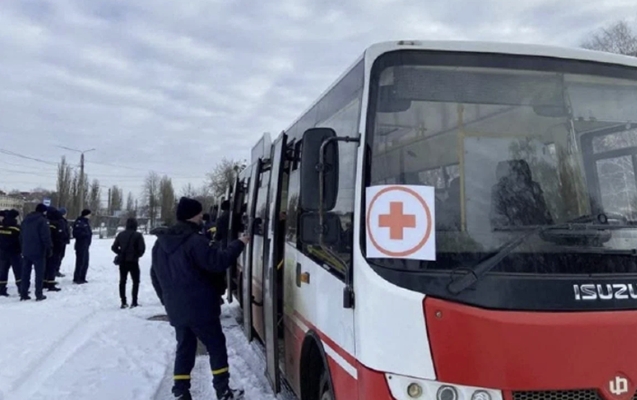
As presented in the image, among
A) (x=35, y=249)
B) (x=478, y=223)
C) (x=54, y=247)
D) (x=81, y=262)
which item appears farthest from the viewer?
(x=81, y=262)

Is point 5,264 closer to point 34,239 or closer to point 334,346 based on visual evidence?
point 34,239

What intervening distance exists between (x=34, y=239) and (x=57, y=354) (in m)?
4.65

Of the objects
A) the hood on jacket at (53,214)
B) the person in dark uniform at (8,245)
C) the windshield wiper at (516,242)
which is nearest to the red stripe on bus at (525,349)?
the windshield wiper at (516,242)

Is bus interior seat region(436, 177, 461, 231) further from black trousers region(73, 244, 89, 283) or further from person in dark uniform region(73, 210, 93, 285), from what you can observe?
black trousers region(73, 244, 89, 283)

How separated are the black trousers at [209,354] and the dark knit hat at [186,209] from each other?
3.33 feet

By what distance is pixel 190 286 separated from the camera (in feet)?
16.6

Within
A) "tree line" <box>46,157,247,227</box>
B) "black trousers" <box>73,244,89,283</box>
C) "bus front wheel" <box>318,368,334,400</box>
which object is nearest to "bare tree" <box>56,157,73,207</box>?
"tree line" <box>46,157,247,227</box>

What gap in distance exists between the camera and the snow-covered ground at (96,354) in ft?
18.6

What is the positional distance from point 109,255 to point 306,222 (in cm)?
2128

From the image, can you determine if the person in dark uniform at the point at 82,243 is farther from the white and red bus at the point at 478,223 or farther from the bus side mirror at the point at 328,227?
the bus side mirror at the point at 328,227

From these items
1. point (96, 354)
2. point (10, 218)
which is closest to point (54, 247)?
point (10, 218)

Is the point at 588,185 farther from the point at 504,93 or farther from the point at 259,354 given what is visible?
the point at 259,354

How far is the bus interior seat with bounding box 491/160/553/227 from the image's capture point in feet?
9.37

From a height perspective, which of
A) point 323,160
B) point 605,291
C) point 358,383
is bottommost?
point 358,383
